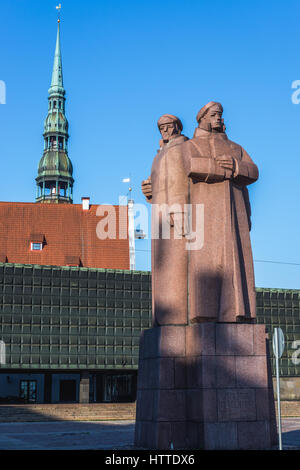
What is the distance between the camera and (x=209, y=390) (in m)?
13.3

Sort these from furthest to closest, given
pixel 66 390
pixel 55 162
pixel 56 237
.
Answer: pixel 55 162 < pixel 66 390 < pixel 56 237

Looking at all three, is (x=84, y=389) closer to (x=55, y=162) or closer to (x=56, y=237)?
(x=56, y=237)

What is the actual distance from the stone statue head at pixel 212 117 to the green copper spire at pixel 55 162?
67.8 metres

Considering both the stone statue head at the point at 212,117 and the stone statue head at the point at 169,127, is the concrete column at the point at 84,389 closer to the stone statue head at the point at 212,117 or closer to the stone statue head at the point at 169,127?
the stone statue head at the point at 169,127

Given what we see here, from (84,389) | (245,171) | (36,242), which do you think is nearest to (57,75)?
(36,242)

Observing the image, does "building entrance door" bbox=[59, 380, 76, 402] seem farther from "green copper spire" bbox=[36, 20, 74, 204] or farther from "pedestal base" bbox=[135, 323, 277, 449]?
"pedestal base" bbox=[135, 323, 277, 449]

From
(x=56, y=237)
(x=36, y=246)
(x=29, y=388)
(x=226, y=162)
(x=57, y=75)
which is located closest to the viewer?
(x=226, y=162)

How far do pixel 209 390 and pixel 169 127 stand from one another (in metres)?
6.52

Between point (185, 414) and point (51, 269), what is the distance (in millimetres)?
36753

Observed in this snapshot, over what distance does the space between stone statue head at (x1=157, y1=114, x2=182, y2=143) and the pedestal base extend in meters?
4.85

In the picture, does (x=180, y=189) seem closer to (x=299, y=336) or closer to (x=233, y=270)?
(x=233, y=270)

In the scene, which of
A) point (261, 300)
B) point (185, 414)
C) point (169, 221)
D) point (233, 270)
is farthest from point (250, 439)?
point (261, 300)

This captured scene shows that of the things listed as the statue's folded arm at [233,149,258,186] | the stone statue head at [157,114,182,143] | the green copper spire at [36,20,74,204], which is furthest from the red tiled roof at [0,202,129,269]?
the statue's folded arm at [233,149,258,186]

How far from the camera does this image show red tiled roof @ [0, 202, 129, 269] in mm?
54062
